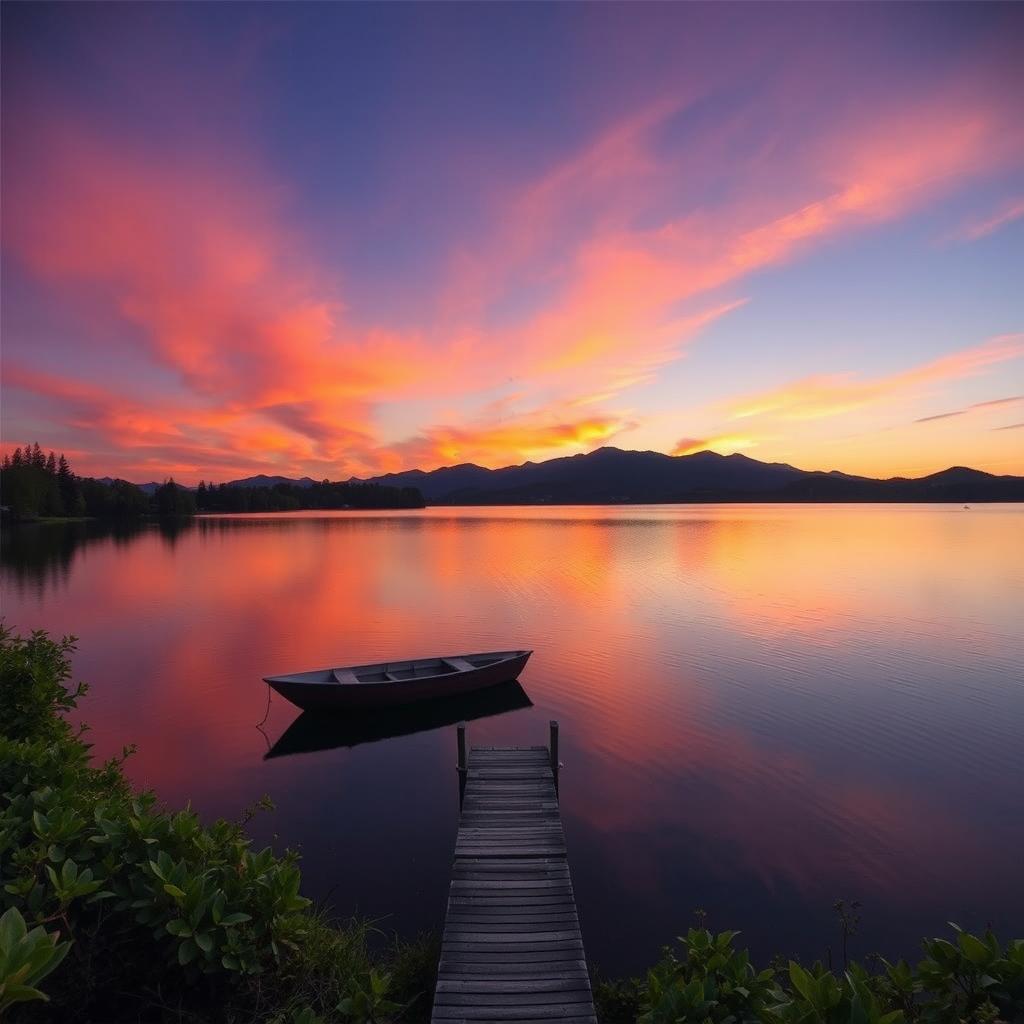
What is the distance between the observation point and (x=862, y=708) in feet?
73.6

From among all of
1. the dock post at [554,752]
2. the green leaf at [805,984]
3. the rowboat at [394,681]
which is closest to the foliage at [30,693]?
the green leaf at [805,984]

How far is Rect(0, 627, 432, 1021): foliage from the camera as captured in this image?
14.6 feet

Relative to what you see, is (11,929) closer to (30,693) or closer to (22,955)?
(22,955)

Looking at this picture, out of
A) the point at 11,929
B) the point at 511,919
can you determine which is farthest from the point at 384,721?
the point at 11,929

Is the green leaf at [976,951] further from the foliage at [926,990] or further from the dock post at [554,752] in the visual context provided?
the dock post at [554,752]

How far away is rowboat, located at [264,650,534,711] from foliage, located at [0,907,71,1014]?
18804mm

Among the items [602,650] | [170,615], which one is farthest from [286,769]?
[170,615]

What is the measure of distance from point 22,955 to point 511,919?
829 cm

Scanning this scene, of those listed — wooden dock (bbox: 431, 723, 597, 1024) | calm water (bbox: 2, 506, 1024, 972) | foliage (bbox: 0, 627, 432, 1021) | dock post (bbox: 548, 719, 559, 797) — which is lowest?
calm water (bbox: 2, 506, 1024, 972)

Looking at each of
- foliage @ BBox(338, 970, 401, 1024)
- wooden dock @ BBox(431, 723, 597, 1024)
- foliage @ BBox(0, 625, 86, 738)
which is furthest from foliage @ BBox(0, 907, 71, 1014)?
foliage @ BBox(0, 625, 86, 738)

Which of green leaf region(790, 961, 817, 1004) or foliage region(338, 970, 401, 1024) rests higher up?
→ green leaf region(790, 961, 817, 1004)

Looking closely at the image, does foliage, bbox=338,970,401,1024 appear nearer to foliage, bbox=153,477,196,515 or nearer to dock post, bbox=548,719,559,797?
dock post, bbox=548,719,559,797

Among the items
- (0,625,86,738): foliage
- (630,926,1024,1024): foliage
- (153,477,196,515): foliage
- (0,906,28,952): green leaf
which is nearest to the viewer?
(0,906,28,952): green leaf

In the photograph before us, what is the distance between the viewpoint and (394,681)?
21422mm
